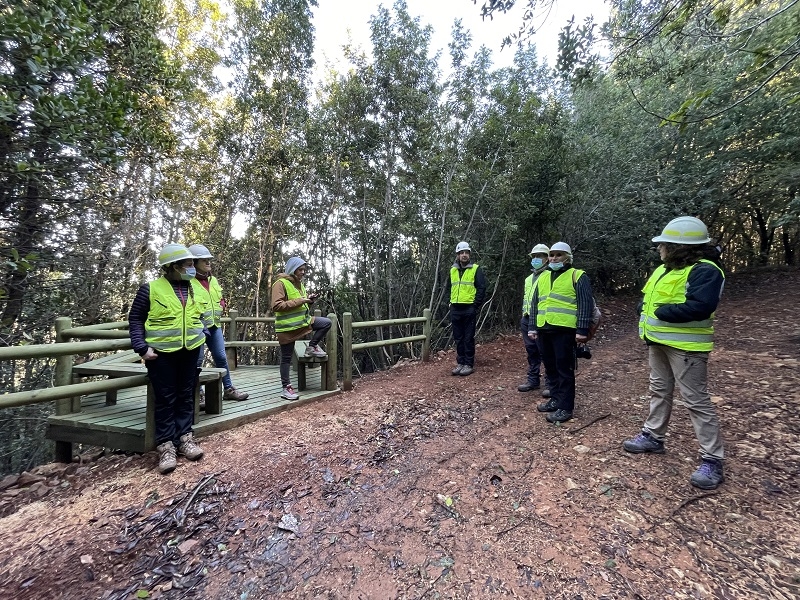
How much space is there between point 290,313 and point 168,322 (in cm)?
144

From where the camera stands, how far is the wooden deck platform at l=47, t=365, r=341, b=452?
10.7 ft

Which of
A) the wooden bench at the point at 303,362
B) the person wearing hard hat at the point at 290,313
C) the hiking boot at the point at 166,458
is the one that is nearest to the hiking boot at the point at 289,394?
the person wearing hard hat at the point at 290,313

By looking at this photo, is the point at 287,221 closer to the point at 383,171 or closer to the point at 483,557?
the point at 383,171

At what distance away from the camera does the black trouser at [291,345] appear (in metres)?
4.47

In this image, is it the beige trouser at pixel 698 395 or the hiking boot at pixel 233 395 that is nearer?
the beige trouser at pixel 698 395

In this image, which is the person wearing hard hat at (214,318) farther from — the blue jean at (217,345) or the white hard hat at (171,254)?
the white hard hat at (171,254)

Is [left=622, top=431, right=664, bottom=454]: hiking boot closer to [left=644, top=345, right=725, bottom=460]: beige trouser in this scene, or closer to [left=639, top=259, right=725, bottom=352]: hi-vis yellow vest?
[left=644, top=345, right=725, bottom=460]: beige trouser

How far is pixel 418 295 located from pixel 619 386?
480 centimetres

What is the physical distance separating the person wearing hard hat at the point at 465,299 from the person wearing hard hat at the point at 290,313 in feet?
7.02

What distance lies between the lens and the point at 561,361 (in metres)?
3.59

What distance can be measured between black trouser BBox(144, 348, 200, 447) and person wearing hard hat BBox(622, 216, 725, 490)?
3770 millimetres

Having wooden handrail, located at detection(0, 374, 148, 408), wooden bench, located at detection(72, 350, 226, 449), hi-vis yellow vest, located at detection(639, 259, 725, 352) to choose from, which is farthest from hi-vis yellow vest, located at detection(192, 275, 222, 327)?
hi-vis yellow vest, located at detection(639, 259, 725, 352)

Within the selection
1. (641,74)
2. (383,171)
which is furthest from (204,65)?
(641,74)

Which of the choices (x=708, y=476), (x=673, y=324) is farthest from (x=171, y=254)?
(x=708, y=476)
